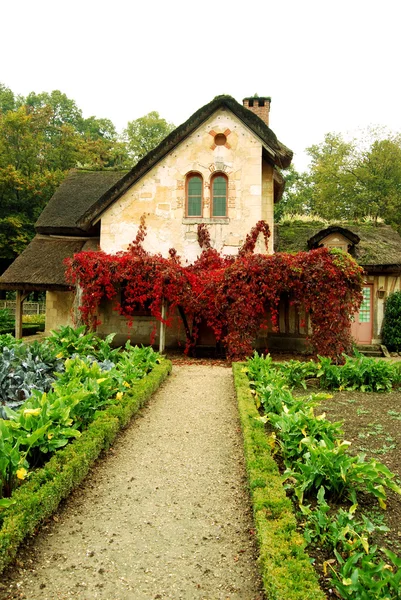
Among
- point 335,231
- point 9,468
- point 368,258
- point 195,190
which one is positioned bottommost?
point 9,468

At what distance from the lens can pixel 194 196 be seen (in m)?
14.3

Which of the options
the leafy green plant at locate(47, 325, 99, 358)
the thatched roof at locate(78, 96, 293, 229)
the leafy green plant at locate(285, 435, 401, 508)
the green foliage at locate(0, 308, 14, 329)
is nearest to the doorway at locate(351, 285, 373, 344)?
the thatched roof at locate(78, 96, 293, 229)

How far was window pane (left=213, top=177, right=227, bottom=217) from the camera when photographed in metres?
14.1

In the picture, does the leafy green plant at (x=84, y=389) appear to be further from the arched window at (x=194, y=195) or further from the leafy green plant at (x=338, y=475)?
the arched window at (x=194, y=195)

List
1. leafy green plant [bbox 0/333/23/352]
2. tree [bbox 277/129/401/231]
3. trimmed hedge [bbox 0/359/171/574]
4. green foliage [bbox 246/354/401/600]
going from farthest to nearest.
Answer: tree [bbox 277/129/401/231] < leafy green plant [bbox 0/333/23/352] < trimmed hedge [bbox 0/359/171/574] < green foliage [bbox 246/354/401/600]

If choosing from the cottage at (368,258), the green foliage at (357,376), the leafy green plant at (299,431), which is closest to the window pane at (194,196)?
the cottage at (368,258)

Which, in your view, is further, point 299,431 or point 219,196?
point 219,196

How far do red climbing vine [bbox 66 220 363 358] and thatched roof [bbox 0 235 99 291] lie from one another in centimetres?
334

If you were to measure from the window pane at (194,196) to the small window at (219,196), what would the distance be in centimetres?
43

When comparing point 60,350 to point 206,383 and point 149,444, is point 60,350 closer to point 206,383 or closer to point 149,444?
point 206,383

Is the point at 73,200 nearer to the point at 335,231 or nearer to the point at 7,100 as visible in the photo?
the point at 335,231

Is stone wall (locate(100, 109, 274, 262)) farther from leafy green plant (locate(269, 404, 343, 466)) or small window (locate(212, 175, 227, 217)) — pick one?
leafy green plant (locate(269, 404, 343, 466))

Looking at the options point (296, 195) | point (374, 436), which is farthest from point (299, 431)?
point (296, 195)

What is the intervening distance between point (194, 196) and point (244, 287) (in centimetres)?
416
